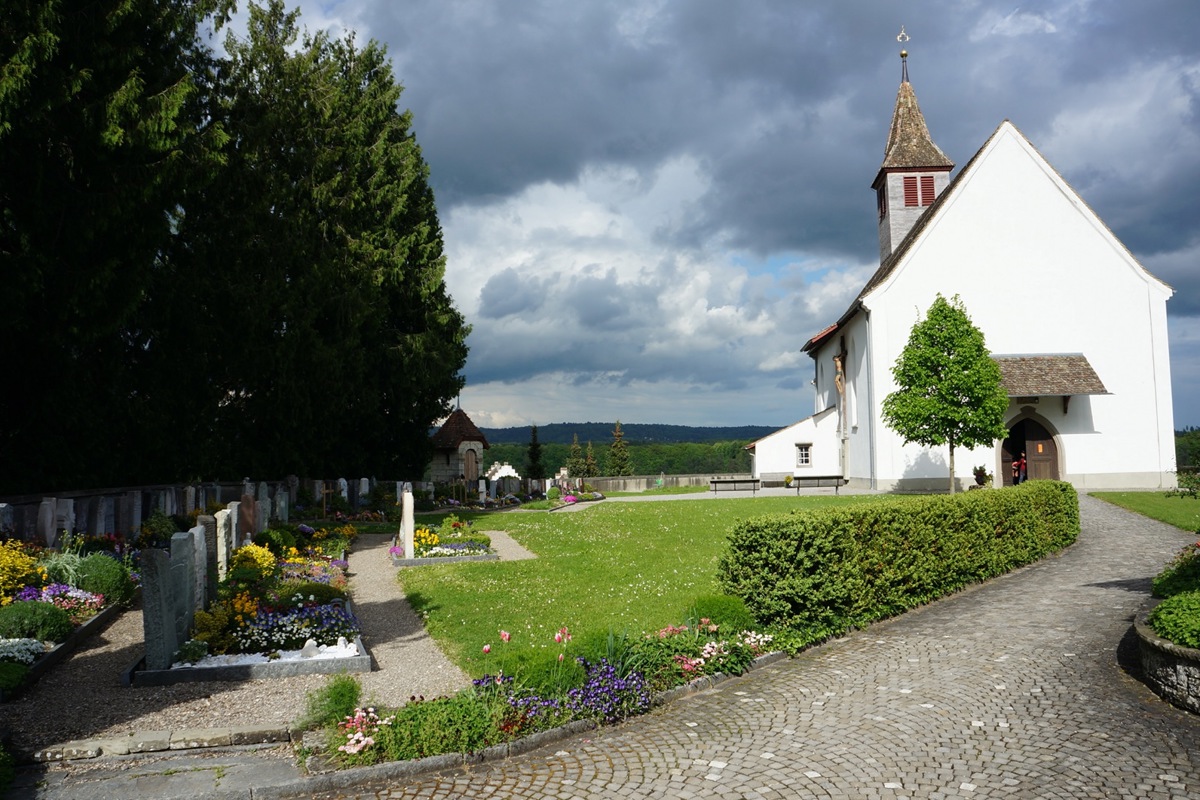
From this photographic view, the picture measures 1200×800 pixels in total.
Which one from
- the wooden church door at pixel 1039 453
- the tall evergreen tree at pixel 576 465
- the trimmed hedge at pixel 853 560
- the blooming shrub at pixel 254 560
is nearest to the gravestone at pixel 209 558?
the blooming shrub at pixel 254 560

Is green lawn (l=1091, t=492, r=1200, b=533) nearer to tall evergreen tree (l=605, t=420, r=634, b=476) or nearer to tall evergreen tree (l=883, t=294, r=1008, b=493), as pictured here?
tall evergreen tree (l=883, t=294, r=1008, b=493)

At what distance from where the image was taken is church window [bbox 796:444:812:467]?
42.4 metres

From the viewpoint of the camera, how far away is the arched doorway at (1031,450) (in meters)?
31.5

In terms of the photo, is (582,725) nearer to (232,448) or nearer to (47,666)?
(47,666)

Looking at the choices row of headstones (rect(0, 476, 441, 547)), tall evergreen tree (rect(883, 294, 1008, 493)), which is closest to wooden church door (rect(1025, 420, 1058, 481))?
tall evergreen tree (rect(883, 294, 1008, 493))

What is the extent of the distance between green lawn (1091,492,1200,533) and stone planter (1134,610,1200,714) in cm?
1260

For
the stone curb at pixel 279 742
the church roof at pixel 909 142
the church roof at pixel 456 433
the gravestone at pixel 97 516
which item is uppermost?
the church roof at pixel 909 142

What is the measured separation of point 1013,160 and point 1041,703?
3104 centimetres

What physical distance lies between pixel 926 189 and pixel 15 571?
39.1 meters

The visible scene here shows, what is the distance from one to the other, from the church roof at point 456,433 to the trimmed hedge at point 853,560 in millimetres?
35702

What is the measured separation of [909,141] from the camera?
3975 cm

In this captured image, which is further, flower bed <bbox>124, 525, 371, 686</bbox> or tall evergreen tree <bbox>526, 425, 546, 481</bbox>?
tall evergreen tree <bbox>526, 425, 546, 481</bbox>

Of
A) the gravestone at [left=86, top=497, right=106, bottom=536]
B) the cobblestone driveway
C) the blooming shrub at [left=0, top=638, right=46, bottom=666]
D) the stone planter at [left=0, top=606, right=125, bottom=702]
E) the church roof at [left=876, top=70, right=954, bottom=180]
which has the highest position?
the church roof at [left=876, top=70, right=954, bottom=180]

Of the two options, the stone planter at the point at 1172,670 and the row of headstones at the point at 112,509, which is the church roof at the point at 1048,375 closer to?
the stone planter at the point at 1172,670
